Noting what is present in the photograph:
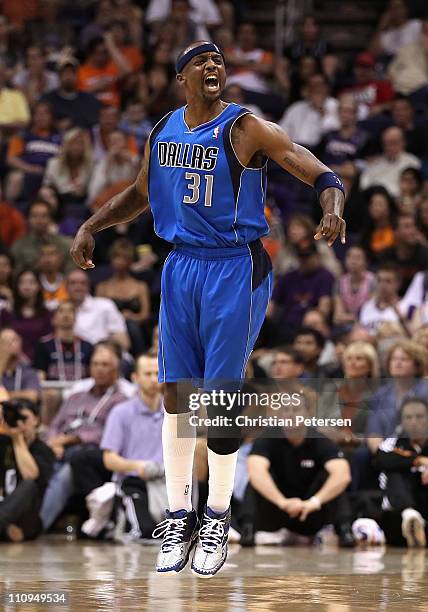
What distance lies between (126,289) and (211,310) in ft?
21.0

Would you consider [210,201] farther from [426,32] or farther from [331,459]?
[426,32]

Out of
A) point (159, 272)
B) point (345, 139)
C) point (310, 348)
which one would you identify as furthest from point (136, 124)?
point (310, 348)

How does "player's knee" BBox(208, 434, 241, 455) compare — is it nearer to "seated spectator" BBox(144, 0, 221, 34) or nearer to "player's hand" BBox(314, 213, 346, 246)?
"player's hand" BBox(314, 213, 346, 246)

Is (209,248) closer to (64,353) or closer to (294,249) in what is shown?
(64,353)

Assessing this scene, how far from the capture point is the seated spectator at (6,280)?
1192cm

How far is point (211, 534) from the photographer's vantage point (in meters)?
5.99

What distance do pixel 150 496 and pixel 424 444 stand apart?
200 cm

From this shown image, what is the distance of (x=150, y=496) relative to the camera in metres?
9.21

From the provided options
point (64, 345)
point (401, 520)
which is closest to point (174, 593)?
point (401, 520)

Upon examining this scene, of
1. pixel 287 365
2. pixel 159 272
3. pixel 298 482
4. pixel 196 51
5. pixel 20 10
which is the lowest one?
pixel 298 482

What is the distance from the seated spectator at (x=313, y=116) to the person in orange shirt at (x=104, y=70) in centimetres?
215

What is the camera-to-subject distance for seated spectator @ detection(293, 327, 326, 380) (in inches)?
A: 412

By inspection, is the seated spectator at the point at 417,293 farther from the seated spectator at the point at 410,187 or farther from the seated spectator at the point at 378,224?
the seated spectator at the point at 410,187

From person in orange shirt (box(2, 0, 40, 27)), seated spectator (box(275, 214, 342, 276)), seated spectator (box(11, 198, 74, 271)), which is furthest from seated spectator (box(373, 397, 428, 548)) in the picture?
person in orange shirt (box(2, 0, 40, 27))
